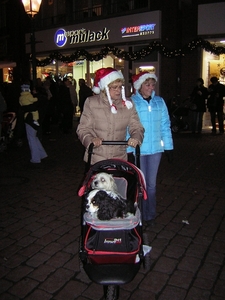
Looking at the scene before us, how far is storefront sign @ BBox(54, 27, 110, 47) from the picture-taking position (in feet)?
54.5

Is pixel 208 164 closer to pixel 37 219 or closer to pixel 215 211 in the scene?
pixel 215 211

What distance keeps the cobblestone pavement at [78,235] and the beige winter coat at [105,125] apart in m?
1.31

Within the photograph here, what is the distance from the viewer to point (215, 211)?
17.9 feet

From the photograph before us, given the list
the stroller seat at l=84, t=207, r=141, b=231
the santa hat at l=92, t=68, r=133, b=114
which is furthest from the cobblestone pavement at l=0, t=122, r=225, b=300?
the santa hat at l=92, t=68, r=133, b=114

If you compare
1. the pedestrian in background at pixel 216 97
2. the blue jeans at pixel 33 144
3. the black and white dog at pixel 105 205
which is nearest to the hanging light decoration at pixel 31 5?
the blue jeans at pixel 33 144

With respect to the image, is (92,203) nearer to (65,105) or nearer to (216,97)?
(65,105)

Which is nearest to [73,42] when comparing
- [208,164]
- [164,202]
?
[208,164]

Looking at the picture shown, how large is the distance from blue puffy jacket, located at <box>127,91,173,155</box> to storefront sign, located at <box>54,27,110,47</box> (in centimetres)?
1282

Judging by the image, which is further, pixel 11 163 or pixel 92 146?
pixel 11 163

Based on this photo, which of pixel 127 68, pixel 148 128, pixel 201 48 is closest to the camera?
pixel 148 128

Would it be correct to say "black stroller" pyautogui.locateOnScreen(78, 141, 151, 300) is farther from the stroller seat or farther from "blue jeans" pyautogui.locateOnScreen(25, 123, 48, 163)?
"blue jeans" pyautogui.locateOnScreen(25, 123, 48, 163)

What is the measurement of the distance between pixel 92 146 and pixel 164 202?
2.66 metres

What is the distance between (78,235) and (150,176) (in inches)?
49.9

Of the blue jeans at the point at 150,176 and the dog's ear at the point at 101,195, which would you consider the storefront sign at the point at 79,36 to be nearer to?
the blue jeans at the point at 150,176
